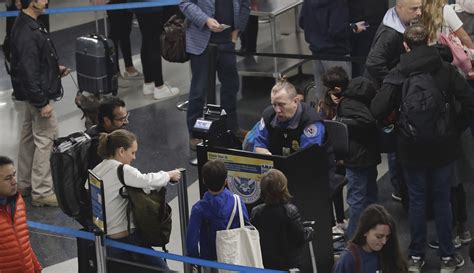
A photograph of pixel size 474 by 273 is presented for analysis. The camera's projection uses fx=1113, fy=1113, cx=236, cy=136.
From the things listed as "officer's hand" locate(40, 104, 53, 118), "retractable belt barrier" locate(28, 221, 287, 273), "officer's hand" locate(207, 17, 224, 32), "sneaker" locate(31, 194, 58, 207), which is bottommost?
"sneaker" locate(31, 194, 58, 207)

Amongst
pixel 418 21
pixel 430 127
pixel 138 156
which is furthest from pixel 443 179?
pixel 138 156

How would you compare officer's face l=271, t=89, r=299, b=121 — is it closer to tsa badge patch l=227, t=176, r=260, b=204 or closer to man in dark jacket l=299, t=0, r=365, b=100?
tsa badge patch l=227, t=176, r=260, b=204

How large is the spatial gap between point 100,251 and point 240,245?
0.99 meters

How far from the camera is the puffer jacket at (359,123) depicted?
791 centimetres

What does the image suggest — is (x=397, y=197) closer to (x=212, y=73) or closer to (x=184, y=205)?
(x=212, y=73)

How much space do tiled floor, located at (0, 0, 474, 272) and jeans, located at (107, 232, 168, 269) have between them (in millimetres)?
933

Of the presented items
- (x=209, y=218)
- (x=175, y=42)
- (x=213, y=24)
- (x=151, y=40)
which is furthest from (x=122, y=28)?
(x=209, y=218)

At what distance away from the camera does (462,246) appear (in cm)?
819

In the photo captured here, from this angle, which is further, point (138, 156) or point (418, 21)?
point (138, 156)

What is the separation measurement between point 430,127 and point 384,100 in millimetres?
376

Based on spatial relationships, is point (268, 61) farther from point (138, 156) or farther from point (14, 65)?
point (14, 65)

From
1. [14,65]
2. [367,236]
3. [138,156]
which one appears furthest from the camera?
[138,156]

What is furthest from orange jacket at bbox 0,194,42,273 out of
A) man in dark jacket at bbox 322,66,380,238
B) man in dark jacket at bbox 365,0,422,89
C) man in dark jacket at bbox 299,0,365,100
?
man in dark jacket at bbox 299,0,365,100

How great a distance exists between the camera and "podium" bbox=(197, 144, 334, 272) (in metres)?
7.27
